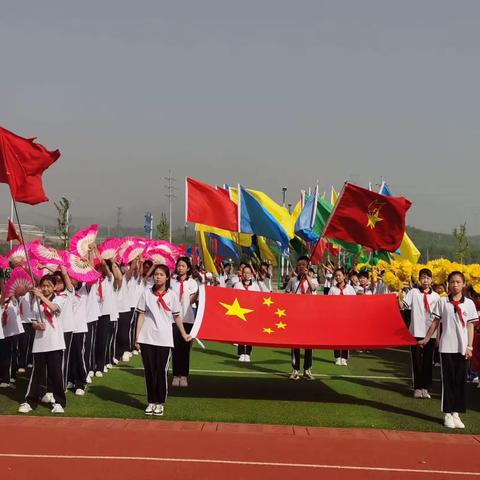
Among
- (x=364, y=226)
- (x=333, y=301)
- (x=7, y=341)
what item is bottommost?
(x=7, y=341)

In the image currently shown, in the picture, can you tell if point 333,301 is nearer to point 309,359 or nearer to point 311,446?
point 309,359

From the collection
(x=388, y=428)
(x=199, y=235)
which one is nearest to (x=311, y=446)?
(x=388, y=428)

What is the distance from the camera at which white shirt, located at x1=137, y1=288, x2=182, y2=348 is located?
8586mm

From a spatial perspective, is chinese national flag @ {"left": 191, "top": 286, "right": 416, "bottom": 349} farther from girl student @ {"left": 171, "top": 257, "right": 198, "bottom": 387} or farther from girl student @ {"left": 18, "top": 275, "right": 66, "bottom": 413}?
girl student @ {"left": 18, "top": 275, "right": 66, "bottom": 413}

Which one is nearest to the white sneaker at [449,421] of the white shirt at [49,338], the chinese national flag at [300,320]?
the chinese national flag at [300,320]

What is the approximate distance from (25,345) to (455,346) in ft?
21.1

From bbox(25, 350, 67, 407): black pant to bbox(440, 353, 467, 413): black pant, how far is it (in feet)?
13.9

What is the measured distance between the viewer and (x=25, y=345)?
1154cm

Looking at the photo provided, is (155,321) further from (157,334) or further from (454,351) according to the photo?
(454,351)

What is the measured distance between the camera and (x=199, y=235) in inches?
718

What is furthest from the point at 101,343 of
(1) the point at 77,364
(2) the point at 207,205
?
(2) the point at 207,205

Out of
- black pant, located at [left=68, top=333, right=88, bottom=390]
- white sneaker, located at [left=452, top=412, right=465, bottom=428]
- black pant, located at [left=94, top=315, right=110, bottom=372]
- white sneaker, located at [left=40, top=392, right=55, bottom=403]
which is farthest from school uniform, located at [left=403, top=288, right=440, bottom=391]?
white sneaker, located at [left=40, top=392, right=55, bottom=403]

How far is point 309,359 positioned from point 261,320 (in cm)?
201

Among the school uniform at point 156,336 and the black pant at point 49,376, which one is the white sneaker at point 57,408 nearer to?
the black pant at point 49,376
